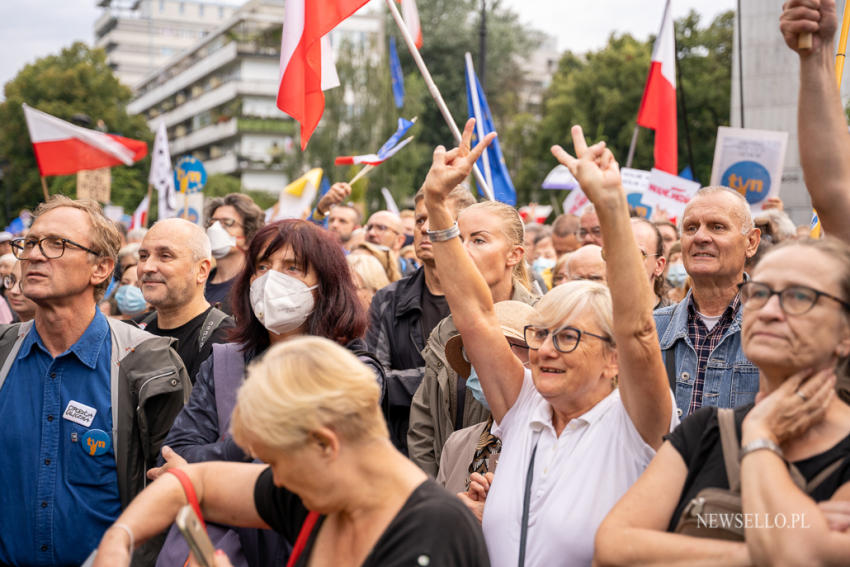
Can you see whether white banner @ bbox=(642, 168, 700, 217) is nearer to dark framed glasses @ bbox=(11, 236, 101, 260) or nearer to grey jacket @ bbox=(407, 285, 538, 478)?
grey jacket @ bbox=(407, 285, 538, 478)

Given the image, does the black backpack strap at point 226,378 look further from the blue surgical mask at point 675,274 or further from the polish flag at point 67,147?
the polish flag at point 67,147

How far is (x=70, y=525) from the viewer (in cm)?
349

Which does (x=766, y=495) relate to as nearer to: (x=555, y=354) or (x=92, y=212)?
(x=555, y=354)

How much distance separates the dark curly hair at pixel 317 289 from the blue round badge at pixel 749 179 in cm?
600

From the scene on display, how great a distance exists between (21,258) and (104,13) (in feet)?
401

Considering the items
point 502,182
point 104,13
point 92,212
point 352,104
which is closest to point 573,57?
point 352,104

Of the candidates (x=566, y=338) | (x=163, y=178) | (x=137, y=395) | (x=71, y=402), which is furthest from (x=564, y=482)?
(x=163, y=178)

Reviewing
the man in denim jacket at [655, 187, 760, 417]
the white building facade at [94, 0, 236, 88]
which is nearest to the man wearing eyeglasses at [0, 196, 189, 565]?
the man in denim jacket at [655, 187, 760, 417]

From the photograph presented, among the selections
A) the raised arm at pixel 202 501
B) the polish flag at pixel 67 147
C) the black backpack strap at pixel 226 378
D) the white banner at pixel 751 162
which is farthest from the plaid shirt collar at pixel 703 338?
the polish flag at pixel 67 147

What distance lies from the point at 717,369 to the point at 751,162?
5.48 m

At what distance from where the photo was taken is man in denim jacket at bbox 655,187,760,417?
3.82 m

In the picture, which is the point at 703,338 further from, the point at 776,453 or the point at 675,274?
Result: the point at 675,274

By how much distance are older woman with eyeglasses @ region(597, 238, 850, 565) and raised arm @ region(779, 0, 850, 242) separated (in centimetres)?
51

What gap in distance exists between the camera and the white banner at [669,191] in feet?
31.0
